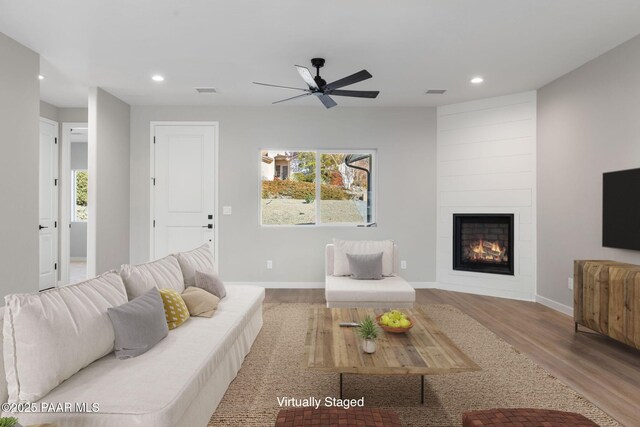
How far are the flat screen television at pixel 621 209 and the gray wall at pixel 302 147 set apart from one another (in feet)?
7.23

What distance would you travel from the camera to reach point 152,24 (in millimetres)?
3090

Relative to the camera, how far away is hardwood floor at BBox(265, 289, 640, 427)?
233 cm

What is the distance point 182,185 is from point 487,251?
4.70 meters

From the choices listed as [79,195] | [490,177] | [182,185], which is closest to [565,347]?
[490,177]

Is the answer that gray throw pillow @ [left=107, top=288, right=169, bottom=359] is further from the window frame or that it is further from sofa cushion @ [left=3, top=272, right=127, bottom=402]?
the window frame

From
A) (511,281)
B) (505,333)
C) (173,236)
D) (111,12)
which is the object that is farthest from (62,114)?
(511,281)

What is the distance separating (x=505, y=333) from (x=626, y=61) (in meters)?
2.88

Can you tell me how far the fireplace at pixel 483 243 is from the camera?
4996 millimetres

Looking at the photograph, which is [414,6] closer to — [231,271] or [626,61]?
[626,61]

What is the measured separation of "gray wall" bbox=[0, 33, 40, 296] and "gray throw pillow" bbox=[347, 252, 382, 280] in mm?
3377

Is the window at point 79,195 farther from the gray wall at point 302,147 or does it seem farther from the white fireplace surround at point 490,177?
the white fireplace surround at point 490,177

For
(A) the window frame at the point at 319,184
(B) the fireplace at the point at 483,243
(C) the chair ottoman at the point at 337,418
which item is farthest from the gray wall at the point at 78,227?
(C) the chair ottoman at the point at 337,418

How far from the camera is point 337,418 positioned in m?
1.45

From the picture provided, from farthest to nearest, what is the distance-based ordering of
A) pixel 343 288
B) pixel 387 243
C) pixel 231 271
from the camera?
pixel 231 271
pixel 387 243
pixel 343 288
